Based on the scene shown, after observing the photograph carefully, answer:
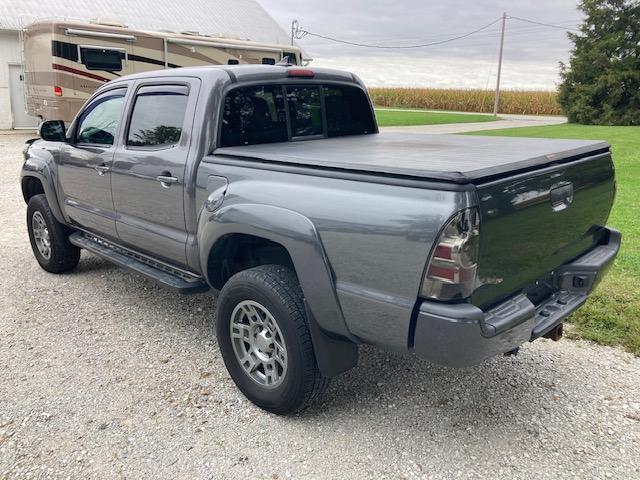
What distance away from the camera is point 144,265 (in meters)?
4.37

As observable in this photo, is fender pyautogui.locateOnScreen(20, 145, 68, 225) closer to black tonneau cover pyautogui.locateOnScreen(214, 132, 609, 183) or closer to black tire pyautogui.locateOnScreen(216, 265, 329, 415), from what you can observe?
black tonneau cover pyautogui.locateOnScreen(214, 132, 609, 183)

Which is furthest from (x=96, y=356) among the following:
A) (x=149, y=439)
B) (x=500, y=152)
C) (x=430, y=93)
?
(x=430, y=93)

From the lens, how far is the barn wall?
20.0 metres

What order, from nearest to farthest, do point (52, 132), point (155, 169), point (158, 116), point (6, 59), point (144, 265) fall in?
point (155, 169), point (158, 116), point (144, 265), point (52, 132), point (6, 59)

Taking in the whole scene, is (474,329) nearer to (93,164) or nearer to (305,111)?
(305,111)

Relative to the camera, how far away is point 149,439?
3092 millimetres

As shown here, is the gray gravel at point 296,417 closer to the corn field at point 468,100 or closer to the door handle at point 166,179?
the door handle at point 166,179

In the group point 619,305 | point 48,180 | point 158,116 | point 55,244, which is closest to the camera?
point 158,116

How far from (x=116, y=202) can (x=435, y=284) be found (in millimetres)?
2900

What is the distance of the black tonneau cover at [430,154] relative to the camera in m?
2.54

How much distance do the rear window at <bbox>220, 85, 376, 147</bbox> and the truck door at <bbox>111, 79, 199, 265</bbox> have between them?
29 cm

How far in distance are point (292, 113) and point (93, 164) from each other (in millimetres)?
1687

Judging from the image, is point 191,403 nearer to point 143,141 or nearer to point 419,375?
point 419,375

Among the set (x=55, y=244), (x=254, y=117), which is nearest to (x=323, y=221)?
(x=254, y=117)
